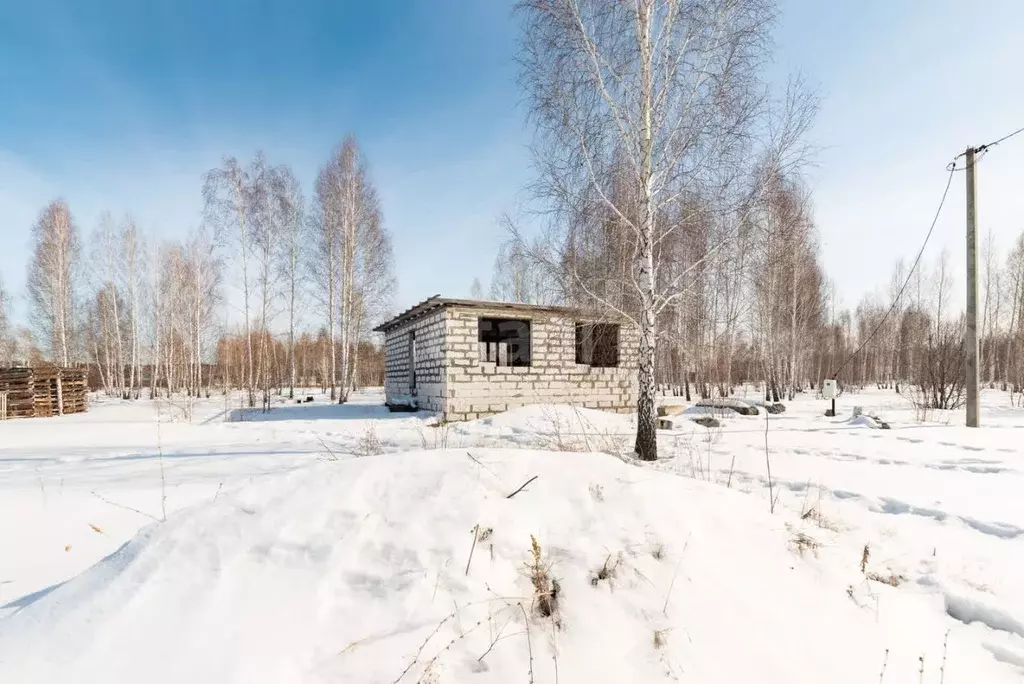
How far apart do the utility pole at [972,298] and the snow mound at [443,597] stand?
376 inches

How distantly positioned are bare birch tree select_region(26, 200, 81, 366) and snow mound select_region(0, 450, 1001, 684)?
28137 millimetres

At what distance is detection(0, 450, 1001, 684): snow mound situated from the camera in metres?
1.82

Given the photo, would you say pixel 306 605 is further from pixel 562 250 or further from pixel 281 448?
pixel 281 448

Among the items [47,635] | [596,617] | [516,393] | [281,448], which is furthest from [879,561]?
[516,393]

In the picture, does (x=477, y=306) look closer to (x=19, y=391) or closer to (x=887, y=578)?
(x=887, y=578)

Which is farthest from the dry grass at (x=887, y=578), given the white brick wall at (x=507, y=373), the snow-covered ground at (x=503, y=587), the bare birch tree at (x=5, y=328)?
the bare birch tree at (x=5, y=328)

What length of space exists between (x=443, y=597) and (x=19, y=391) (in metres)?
20.5

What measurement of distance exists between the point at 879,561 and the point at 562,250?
17.2 feet

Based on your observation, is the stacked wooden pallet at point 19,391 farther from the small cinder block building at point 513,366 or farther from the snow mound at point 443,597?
the snow mound at point 443,597

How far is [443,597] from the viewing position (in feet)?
6.74

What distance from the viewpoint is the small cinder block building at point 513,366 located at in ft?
37.3

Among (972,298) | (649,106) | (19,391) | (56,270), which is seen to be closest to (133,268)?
(56,270)

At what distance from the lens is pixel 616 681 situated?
186 cm

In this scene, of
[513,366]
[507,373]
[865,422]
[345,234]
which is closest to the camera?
[865,422]
